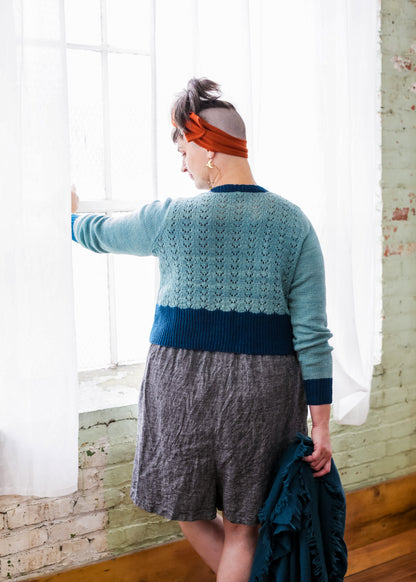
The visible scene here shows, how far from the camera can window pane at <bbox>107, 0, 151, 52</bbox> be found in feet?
6.37

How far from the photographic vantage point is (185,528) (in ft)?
6.15

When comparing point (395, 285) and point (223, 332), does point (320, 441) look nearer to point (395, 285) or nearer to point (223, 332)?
point (223, 332)

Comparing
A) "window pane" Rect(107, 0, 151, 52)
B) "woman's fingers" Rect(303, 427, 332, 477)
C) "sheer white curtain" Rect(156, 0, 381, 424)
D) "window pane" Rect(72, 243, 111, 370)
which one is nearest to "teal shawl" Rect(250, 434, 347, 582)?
"woman's fingers" Rect(303, 427, 332, 477)

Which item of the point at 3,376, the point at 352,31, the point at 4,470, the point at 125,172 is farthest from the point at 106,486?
the point at 352,31

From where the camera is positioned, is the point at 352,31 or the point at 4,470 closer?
the point at 4,470

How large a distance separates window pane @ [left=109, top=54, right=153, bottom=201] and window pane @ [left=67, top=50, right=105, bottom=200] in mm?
46

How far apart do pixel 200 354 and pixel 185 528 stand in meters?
0.65

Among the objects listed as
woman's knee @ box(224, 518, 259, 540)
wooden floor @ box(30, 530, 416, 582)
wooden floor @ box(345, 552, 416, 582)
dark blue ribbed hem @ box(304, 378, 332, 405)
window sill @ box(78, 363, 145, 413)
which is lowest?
wooden floor @ box(345, 552, 416, 582)

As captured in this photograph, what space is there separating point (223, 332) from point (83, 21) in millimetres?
1182

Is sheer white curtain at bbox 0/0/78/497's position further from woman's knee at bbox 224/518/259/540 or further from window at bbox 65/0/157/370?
woman's knee at bbox 224/518/259/540

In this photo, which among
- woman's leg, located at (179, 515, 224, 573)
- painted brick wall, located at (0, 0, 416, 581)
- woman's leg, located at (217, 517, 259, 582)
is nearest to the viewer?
woman's leg, located at (217, 517, 259, 582)

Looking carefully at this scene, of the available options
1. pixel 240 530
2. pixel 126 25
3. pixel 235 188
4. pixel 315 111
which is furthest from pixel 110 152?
pixel 240 530

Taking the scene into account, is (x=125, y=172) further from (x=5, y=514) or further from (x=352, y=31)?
(x=5, y=514)

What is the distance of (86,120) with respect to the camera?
2020mm
